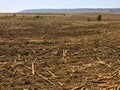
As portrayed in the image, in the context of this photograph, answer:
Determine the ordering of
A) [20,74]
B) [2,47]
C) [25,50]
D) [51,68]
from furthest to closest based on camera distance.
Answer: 1. [2,47]
2. [25,50]
3. [51,68]
4. [20,74]

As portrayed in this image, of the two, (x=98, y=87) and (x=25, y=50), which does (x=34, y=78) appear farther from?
(x=25, y=50)

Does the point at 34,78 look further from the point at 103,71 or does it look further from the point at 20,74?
the point at 103,71

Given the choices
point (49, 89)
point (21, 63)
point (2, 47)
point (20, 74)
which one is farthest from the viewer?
point (2, 47)

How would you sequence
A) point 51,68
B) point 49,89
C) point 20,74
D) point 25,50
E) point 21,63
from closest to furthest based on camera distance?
point 49,89, point 20,74, point 51,68, point 21,63, point 25,50

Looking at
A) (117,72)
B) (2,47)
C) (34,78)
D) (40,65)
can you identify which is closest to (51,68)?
(40,65)

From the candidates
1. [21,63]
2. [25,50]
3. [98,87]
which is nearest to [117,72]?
[98,87]

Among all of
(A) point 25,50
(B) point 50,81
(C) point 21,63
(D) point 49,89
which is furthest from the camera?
(A) point 25,50

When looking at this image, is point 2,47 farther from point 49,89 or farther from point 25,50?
point 49,89

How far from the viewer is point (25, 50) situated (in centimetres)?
1405

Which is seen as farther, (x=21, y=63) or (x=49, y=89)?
(x=21, y=63)

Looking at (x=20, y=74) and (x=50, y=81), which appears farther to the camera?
(x=20, y=74)

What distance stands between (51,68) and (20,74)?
3.96ft

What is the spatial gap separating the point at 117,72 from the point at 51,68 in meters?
2.14

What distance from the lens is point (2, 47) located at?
15.0 meters
